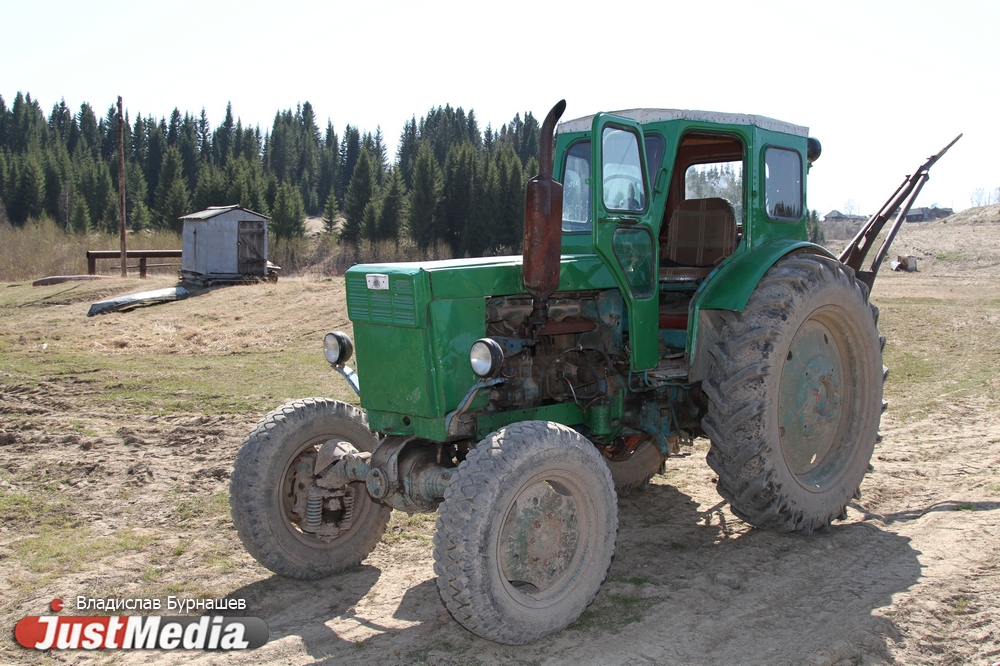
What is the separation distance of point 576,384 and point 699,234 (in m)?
2.04

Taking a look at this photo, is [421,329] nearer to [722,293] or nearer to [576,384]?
[576,384]

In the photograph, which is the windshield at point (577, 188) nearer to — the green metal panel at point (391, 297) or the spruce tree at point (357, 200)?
the green metal panel at point (391, 297)

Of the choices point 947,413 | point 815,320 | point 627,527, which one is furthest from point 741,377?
point 947,413

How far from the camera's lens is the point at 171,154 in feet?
250

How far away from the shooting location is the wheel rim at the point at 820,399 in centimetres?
585

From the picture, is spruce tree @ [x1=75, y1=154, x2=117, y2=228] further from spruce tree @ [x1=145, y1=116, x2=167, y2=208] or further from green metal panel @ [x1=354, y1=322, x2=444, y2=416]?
green metal panel @ [x1=354, y1=322, x2=444, y2=416]

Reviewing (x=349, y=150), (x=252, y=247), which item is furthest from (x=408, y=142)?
(x=252, y=247)

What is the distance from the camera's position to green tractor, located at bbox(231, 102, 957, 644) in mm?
4469

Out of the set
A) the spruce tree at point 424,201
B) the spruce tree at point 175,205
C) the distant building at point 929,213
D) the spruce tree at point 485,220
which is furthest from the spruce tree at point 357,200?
the distant building at point 929,213

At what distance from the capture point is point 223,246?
88.4 ft

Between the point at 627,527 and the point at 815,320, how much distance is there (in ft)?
6.76

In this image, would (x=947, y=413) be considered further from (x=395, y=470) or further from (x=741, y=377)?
(x=395, y=470)

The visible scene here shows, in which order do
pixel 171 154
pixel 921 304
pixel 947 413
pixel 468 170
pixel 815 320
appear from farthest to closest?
pixel 171 154 < pixel 468 170 < pixel 921 304 < pixel 947 413 < pixel 815 320

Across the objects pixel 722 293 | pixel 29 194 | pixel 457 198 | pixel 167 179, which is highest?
pixel 167 179
